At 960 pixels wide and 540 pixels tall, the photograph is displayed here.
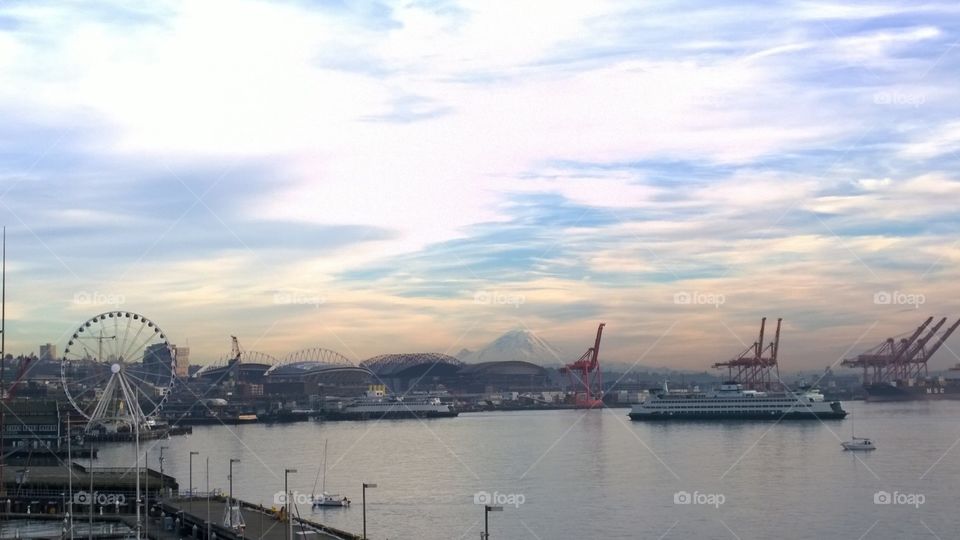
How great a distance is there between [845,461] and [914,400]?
85.2 m

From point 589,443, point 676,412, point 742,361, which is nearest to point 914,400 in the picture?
point 742,361

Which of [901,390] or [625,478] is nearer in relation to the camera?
[625,478]

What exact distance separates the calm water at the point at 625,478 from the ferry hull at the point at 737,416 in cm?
499

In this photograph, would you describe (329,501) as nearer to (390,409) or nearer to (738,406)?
(738,406)

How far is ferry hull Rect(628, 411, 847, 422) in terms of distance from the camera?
242ft

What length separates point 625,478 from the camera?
120 feet

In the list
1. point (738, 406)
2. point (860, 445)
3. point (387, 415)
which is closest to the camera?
point (860, 445)

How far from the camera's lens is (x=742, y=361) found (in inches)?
3632
